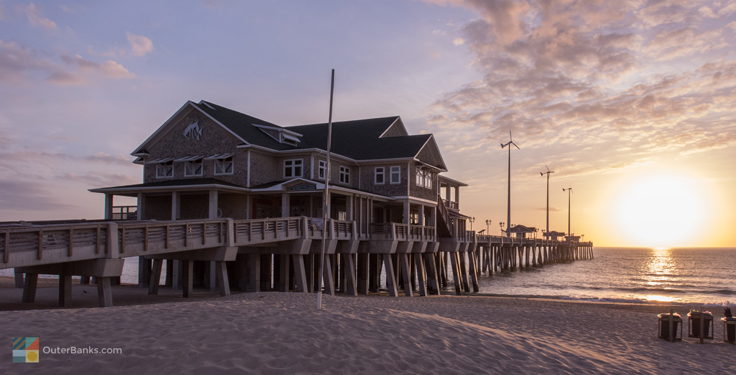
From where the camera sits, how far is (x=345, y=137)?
4106cm

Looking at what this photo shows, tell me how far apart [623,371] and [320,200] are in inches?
964

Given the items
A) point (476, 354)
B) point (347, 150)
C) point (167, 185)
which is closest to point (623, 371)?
point (476, 354)

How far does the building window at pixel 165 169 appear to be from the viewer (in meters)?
34.2

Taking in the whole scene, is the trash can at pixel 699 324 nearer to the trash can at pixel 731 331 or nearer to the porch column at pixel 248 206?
the trash can at pixel 731 331

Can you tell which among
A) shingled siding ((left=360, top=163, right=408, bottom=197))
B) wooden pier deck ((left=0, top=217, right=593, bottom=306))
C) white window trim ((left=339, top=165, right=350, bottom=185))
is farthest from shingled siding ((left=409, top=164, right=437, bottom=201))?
white window trim ((left=339, top=165, right=350, bottom=185))

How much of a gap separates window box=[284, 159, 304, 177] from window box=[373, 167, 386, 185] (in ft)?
19.0

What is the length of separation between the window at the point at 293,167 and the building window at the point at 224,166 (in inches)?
128

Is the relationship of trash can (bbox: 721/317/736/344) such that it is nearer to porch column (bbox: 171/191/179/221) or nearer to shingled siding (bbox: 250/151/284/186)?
shingled siding (bbox: 250/151/284/186)

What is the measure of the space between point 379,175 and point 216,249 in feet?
55.4

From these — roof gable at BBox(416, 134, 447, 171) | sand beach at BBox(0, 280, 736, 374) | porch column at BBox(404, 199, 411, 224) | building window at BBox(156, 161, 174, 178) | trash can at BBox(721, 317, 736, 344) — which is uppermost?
roof gable at BBox(416, 134, 447, 171)

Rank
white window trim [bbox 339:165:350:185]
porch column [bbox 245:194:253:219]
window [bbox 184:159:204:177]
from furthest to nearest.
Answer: white window trim [bbox 339:165:350:185]
window [bbox 184:159:204:177]
porch column [bbox 245:194:253:219]

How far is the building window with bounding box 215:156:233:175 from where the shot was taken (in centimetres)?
3209

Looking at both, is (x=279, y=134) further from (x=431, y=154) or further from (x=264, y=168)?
(x=431, y=154)

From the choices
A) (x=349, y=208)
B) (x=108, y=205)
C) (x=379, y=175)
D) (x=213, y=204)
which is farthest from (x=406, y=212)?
(x=108, y=205)
